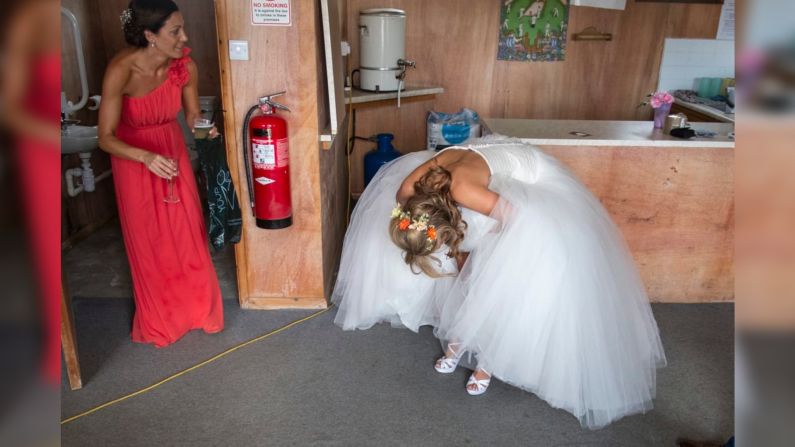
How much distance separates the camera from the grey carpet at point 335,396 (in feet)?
6.89

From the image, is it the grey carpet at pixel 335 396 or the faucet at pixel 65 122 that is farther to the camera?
the faucet at pixel 65 122

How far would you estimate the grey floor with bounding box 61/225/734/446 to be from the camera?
210cm

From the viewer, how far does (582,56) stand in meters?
4.43

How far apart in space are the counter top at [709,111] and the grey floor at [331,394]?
130cm

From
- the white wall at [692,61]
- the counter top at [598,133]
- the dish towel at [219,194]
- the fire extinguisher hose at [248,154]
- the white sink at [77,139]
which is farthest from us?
the white wall at [692,61]

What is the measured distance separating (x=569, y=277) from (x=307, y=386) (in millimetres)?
1132

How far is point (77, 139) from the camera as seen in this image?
316 centimetres

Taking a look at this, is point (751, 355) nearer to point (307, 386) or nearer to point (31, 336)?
point (31, 336)

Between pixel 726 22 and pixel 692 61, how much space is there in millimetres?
348

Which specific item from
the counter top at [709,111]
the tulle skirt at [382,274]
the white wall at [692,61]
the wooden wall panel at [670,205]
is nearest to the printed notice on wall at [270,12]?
the tulle skirt at [382,274]

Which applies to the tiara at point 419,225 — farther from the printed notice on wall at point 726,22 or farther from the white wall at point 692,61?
the printed notice on wall at point 726,22

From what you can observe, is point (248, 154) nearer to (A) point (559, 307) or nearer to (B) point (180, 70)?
(B) point (180, 70)

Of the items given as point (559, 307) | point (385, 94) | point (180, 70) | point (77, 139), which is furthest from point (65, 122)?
point (559, 307)

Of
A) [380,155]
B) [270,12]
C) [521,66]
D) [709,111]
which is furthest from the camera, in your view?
[521,66]
